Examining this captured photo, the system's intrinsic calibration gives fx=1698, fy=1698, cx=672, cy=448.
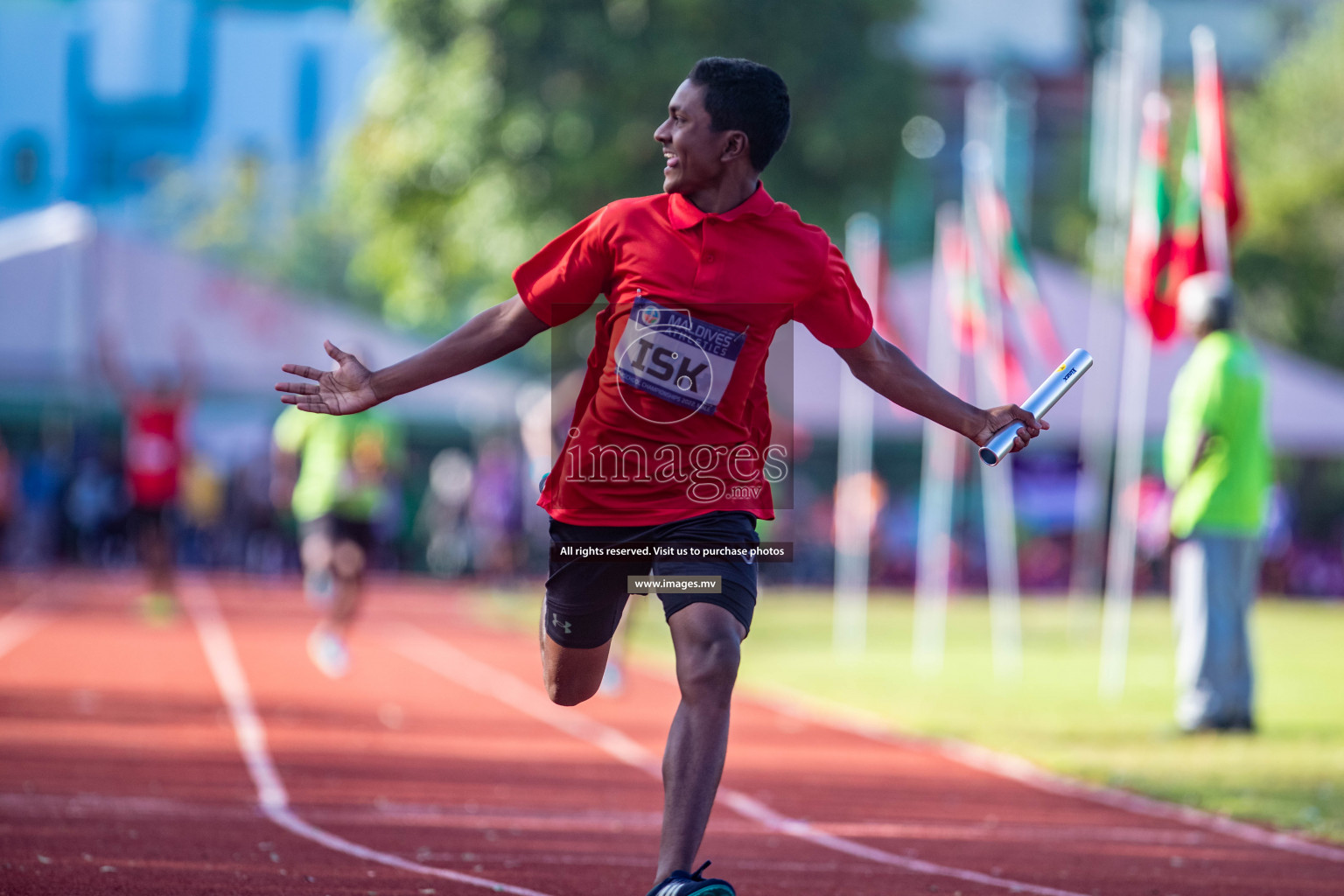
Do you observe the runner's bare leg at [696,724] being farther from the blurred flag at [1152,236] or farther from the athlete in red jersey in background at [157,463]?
the athlete in red jersey in background at [157,463]

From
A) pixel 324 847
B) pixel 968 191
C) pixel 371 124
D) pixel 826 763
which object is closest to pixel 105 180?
pixel 371 124

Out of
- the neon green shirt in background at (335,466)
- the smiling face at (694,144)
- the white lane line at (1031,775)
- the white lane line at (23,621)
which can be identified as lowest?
the white lane line at (23,621)

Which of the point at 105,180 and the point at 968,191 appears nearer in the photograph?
the point at 968,191

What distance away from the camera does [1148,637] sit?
19.3 metres

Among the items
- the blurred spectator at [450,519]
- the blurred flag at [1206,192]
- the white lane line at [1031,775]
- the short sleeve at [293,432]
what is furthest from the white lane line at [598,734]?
the blurred spectator at [450,519]

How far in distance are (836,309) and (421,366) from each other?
42.3 inches

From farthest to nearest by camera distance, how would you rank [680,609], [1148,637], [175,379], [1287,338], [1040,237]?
[1040,237] → [1287,338] → [175,379] → [1148,637] → [680,609]

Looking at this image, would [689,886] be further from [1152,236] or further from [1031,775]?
[1152,236]

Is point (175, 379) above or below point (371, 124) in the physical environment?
below

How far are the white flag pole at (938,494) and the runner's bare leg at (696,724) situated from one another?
10326 millimetres

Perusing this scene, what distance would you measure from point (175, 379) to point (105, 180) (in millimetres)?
6039

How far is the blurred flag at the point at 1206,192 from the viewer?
11.9m

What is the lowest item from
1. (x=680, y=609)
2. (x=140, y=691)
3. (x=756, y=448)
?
(x=140, y=691)

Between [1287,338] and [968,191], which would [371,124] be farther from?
[1287,338]
